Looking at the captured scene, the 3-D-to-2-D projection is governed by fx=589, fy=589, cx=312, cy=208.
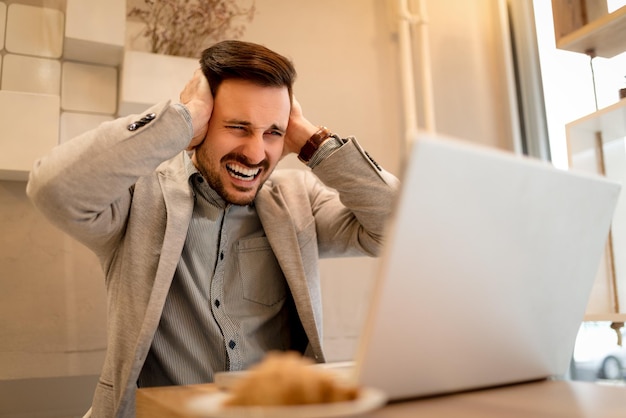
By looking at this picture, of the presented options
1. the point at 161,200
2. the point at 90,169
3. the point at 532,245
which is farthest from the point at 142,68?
the point at 532,245

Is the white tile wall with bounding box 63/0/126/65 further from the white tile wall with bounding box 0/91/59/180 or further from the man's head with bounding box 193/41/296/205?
the man's head with bounding box 193/41/296/205

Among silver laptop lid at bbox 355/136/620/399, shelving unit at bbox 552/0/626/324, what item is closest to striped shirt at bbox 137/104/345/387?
silver laptop lid at bbox 355/136/620/399

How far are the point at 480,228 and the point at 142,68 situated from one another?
1.55 metres

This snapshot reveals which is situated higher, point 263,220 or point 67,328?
point 263,220

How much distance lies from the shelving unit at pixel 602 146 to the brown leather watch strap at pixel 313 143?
87 centimetres

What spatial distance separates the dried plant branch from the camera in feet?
6.60

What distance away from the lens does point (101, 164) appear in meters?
1.17

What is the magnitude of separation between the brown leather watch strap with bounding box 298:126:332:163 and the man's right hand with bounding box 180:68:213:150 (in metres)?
0.25

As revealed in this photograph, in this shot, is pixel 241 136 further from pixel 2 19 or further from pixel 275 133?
pixel 2 19

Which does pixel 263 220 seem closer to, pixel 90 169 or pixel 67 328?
pixel 90 169

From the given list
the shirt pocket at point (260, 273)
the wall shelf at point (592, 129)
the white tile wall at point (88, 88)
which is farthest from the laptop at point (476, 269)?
the white tile wall at point (88, 88)

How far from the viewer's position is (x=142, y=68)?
1.88m

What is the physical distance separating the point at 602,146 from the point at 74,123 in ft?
5.59

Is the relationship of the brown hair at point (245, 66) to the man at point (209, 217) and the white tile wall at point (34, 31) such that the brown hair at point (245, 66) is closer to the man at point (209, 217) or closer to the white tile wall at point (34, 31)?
the man at point (209, 217)
